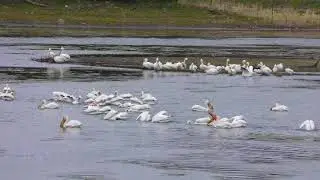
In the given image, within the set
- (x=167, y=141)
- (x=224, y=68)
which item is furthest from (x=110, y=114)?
(x=224, y=68)

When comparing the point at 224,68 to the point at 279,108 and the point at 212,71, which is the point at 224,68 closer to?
the point at 212,71

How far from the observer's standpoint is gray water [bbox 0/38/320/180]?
19750mm

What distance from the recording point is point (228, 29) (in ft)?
263

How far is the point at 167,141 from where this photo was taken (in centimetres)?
2339

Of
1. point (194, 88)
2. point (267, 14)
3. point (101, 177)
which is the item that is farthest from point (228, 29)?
point (101, 177)

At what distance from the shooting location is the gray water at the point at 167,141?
19750 millimetres

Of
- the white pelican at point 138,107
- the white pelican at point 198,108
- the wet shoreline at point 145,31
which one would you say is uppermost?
the white pelican at point 138,107

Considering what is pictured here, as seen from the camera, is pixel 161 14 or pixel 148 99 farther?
pixel 161 14

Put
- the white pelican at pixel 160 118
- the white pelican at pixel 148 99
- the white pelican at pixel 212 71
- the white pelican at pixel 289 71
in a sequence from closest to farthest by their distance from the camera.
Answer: the white pelican at pixel 160 118
the white pelican at pixel 148 99
the white pelican at pixel 212 71
the white pelican at pixel 289 71

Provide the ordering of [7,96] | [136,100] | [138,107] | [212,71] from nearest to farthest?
[138,107] → [136,100] → [7,96] → [212,71]

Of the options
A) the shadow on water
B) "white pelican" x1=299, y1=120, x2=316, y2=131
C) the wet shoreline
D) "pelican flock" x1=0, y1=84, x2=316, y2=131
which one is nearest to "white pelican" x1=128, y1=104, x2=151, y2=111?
"pelican flock" x1=0, y1=84, x2=316, y2=131

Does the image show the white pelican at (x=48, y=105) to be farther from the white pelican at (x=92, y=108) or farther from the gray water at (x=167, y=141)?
the white pelican at (x=92, y=108)

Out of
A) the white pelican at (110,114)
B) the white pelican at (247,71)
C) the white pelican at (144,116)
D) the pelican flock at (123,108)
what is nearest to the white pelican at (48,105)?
the pelican flock at (123,108)

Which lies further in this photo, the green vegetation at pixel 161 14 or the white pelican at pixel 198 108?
the green vegetation at pixel 161 14
